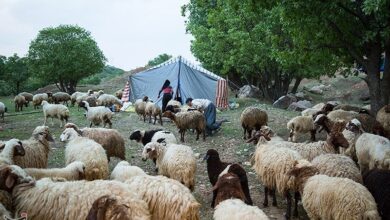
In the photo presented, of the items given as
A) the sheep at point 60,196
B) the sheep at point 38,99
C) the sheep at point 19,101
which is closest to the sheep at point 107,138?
the sheep at point 60,196

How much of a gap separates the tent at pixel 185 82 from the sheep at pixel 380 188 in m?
15.3

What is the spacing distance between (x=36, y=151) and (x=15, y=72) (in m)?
33.9

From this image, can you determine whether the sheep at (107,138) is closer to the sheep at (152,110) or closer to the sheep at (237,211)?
the sheep at (237,211)

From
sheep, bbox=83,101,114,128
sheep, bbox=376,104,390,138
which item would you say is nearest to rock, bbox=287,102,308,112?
sheep, bbox=376,104,390,138

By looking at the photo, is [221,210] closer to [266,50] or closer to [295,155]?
[295,155]

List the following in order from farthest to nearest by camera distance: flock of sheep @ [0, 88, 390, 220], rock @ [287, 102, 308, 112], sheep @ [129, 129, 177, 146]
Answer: rock @ [287, 102, 308, 112] < sheep @ [129, 129, 177, 146] < flock of sheep @ [0, 88, 390, 220]

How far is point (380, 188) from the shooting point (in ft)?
18.9

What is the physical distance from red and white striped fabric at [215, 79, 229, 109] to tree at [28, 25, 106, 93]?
53.3 ft

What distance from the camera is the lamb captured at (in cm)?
472

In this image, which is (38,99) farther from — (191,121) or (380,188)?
(380,188)

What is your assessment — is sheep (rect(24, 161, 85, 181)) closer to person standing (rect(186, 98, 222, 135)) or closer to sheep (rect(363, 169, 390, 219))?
sheep (rect(363, 169, 390, 219))

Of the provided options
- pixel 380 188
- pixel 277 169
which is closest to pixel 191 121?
pixel 277 169

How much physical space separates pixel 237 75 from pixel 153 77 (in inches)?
480

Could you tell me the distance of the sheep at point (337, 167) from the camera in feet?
20.5
